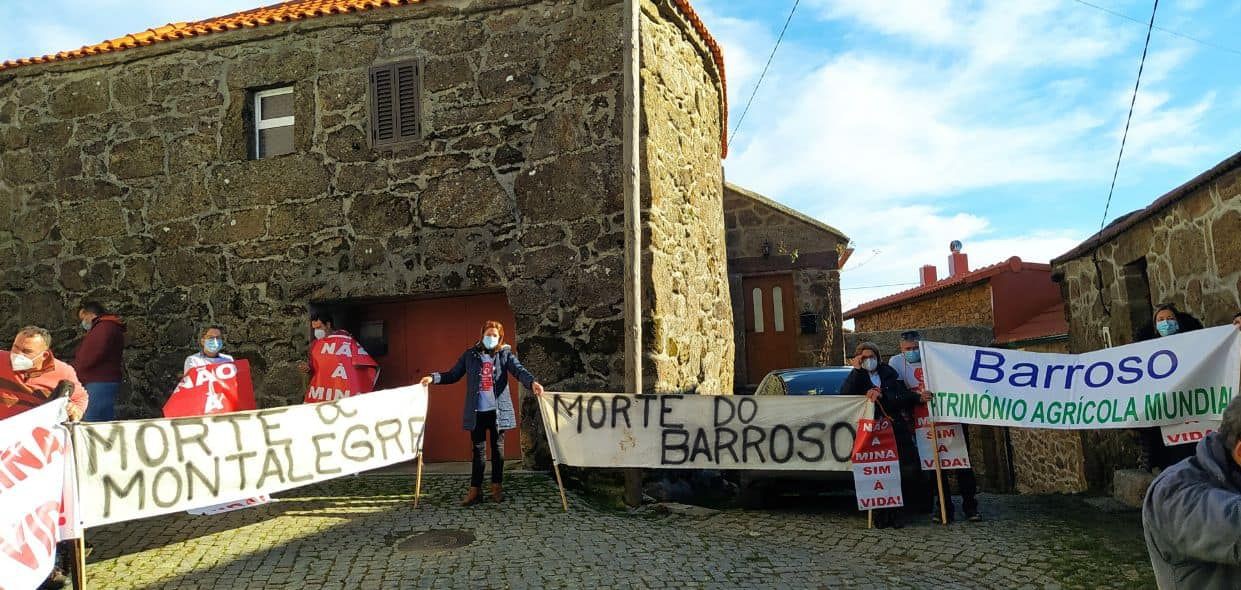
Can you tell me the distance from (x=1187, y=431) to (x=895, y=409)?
6.41 ft

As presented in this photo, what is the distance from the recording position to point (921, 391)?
6301 mm

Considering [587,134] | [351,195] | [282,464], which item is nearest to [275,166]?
[351,195]

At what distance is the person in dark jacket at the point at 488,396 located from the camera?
6.55 meters

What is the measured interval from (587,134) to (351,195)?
249cm

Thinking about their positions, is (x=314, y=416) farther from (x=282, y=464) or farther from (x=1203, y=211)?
(x=1203, y=211)

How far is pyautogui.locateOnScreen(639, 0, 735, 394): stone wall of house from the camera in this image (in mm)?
7504

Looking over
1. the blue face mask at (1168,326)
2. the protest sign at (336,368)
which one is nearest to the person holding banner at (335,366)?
the protest sign at (336,368)

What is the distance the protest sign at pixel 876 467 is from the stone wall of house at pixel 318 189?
2255mm

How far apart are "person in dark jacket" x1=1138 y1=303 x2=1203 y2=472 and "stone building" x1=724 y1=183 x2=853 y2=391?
24.0ft

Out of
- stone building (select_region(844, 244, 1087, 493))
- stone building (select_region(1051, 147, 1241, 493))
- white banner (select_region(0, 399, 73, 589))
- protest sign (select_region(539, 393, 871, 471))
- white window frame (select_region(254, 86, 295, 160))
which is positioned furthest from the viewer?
stone building (select_region(844, 244, 1087, 493))

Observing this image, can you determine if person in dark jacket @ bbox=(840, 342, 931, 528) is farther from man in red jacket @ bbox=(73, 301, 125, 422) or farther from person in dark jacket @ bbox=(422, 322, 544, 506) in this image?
man in red jacket @ bbox=(73, 301, 125, 422)

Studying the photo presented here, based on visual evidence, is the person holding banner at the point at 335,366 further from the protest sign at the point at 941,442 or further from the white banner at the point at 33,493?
the protest sign at the point at 941,442

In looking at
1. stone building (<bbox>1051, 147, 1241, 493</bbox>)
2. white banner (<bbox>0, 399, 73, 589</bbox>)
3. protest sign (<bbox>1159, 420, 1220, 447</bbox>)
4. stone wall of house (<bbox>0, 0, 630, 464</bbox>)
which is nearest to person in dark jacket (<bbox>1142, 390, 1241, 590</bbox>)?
Result: protest sign (<bbox>1159, 420, 1220, 447</bbox>)

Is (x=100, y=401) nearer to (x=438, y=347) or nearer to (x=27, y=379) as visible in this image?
(x=27, y=379)
